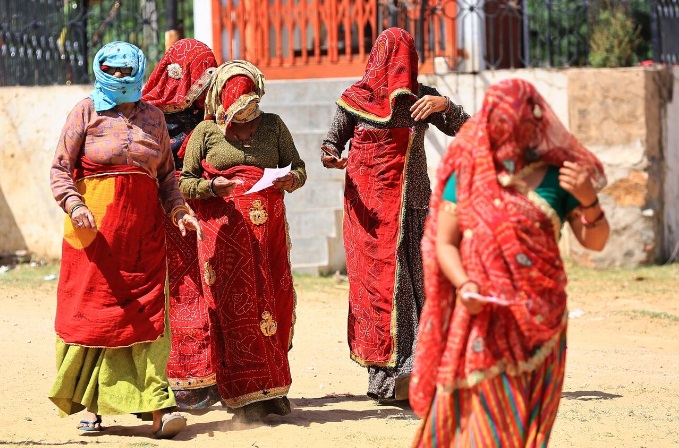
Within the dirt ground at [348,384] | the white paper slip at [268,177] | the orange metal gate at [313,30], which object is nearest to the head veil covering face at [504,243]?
the dirt ground at [348,384]

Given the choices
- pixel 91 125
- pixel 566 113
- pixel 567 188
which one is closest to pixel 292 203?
pixel 566 113

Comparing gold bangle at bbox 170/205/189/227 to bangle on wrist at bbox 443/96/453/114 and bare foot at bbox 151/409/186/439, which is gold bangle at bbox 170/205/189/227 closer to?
bare foot at bbox 151/409/186/439

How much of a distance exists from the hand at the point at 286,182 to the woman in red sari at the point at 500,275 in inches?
79.1

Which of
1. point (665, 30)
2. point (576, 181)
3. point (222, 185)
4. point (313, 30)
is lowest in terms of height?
point (222, 185)

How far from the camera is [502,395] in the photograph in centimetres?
407

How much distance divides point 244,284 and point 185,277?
448 millimetres

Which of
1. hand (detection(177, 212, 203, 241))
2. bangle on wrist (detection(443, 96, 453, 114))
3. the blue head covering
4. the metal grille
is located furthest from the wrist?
the metal grille

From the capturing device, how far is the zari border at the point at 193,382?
6383 millimetres

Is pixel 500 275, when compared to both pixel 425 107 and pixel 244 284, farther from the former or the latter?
pixel 425 107

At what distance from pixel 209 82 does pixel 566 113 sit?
5.84 metres

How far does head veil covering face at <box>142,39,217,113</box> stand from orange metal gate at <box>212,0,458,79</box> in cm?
611

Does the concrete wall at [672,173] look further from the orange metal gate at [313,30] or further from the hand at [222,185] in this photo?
the hand at [222,185]

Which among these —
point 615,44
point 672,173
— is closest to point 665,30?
point 615,44

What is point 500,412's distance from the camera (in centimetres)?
407
